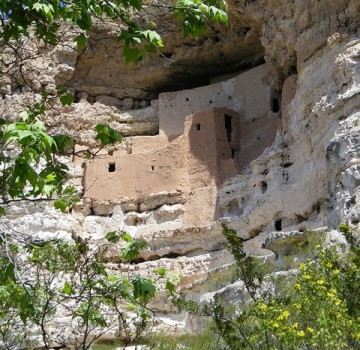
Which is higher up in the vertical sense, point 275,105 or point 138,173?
point 275,105

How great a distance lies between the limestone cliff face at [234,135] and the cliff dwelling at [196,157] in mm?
45

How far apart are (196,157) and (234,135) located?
1.35 meters

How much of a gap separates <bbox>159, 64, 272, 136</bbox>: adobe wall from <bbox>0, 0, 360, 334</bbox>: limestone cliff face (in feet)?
0.27

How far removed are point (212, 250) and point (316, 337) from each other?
42.5 ft

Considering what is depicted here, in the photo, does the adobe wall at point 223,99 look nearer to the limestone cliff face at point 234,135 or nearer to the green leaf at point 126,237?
the limestone cliff face at point 234,135

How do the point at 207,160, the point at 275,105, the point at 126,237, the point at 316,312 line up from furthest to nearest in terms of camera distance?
the point at 275,105 → the point at 207,160 → the point at 316,312 → the point at 126,237

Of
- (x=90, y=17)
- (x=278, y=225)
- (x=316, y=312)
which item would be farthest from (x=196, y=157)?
(x=90, y=17)

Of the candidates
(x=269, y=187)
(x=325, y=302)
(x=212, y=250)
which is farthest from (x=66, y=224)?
(x=325, y=302)

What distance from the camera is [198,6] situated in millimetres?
5559

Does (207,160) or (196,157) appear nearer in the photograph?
(207,160)

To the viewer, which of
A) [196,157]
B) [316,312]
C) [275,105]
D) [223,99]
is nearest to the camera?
[316,312]

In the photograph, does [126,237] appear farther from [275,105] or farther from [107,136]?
[275,105]

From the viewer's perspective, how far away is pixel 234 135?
20156mm

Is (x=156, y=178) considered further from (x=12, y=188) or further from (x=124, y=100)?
(x=12, y=188)
